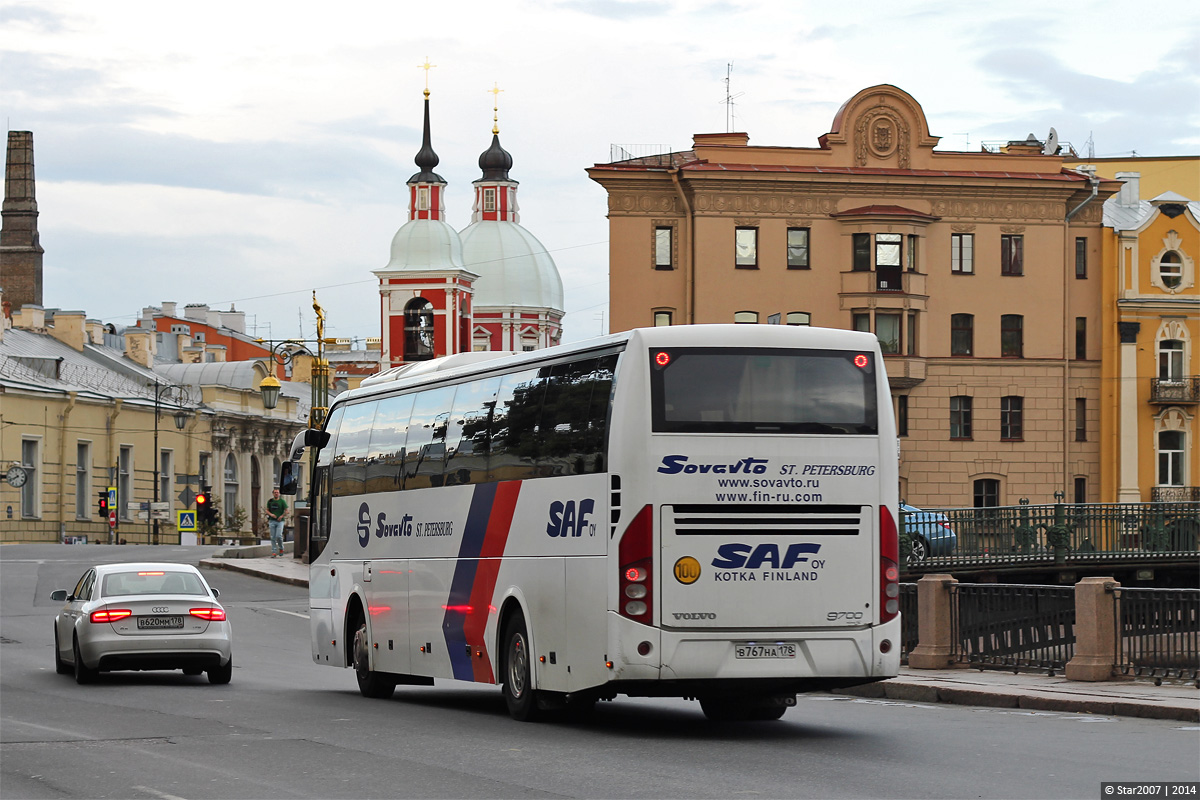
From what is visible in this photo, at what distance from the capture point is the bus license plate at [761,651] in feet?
46.0

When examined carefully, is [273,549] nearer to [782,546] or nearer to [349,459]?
[349,459]

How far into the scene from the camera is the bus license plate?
552 inches

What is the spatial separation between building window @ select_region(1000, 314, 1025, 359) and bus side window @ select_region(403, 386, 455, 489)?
49.3m

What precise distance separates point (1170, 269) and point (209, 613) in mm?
54014

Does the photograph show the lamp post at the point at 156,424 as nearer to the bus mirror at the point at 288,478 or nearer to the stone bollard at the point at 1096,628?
the bus mirror at the point at 288,478

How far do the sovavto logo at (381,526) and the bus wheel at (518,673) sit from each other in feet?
9.37

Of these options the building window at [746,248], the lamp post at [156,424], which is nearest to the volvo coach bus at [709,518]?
the building window at [746,248]

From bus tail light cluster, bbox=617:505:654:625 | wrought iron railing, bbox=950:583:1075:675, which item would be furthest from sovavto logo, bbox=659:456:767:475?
wrought iron railing, bbox=950:583:1075:675

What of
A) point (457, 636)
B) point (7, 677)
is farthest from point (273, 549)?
point (457, 636)

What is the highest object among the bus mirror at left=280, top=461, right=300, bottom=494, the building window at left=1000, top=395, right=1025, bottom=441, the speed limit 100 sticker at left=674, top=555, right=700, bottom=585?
the building window at left=1000, top=395, right=1025, bottom=441

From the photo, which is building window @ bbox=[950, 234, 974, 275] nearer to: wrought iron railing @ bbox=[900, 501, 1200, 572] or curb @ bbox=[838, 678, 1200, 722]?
wrought iron railing @ bbox=[900, 501, 1200, 572]

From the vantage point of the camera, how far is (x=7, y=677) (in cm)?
2312

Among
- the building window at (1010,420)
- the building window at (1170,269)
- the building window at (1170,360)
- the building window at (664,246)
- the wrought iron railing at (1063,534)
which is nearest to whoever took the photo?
the wrought iron railing at (1063,534)

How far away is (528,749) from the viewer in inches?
527
